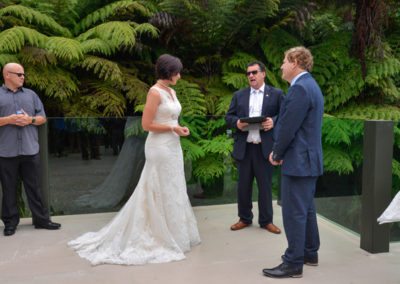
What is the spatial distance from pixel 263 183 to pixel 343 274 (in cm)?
145

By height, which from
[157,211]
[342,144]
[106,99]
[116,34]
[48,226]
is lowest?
[48,226]

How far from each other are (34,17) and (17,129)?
9.88 feet

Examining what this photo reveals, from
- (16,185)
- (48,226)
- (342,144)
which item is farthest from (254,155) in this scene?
(16,185)

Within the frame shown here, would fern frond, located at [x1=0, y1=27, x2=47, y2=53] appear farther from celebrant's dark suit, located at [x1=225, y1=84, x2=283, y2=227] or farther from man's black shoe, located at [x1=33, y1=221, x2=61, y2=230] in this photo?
celebrant's dark suit, located at [x1=225, y1=84, x2=283, y2=227]

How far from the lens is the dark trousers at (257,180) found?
467cm

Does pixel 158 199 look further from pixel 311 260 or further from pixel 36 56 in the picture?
pixel 36 56

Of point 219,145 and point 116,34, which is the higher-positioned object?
point 116,34

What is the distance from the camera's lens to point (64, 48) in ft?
20.2

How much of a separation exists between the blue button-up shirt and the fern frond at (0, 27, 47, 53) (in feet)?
5.67

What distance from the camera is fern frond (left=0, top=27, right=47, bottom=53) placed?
597cm

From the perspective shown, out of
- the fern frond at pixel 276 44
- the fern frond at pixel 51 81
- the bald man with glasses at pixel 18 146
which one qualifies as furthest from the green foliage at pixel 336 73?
the bald man with glasses at pixel 18 146

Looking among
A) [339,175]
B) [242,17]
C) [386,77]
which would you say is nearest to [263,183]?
[339,175]

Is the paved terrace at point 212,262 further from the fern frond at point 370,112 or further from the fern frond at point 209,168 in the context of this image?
the fern frond at point 370,112

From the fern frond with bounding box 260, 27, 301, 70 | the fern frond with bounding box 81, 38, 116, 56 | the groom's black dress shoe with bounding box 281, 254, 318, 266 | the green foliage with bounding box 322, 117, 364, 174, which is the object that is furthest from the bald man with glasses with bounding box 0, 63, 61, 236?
the fern frond with bounding box 260, 27, 301, 70
